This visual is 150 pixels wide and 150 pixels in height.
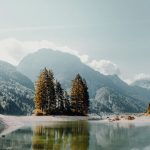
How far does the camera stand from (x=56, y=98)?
12688 centimetres

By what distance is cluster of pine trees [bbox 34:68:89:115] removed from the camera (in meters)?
118

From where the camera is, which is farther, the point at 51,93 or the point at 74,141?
the point at 51,93

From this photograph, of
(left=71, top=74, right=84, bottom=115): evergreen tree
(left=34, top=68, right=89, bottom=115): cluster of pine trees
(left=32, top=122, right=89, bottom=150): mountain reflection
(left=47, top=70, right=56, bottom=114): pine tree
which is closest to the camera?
(left=32, top=122, right=89, bottom=150): mountain reflection

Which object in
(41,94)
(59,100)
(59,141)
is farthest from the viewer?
(59,100)

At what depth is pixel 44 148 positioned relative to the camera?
31.4 m

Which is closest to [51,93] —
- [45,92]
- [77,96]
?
[45,92]

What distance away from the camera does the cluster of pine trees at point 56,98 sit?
388ft

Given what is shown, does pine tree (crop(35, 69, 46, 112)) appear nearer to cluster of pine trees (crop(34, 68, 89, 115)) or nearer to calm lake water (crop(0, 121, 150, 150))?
cluster of pine trees (crop(34, 68, 89, 115))

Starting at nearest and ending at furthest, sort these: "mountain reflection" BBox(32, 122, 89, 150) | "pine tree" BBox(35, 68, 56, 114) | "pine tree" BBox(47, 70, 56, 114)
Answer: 1. "mountain reflection" BBox(32, 122, 89, 150)
2. "pine tree" BBox(35, 68, 56, 114)
3. "pine tree" BBox(47, 70, 56, 114)

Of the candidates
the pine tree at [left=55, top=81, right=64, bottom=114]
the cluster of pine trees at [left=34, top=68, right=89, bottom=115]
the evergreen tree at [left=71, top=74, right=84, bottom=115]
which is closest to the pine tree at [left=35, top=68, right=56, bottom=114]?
Result: the cluster of pine trees at [left=34, top=68, right=89, bottom=115]

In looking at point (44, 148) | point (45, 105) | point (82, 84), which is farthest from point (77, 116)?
point (44, 148)

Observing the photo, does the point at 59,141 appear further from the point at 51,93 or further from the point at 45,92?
the point at 51,93

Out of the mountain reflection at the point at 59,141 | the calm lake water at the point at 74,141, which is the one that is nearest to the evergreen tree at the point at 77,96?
the mountain reflection at the point at 59,141

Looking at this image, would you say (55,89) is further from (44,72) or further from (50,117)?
(50,117)
